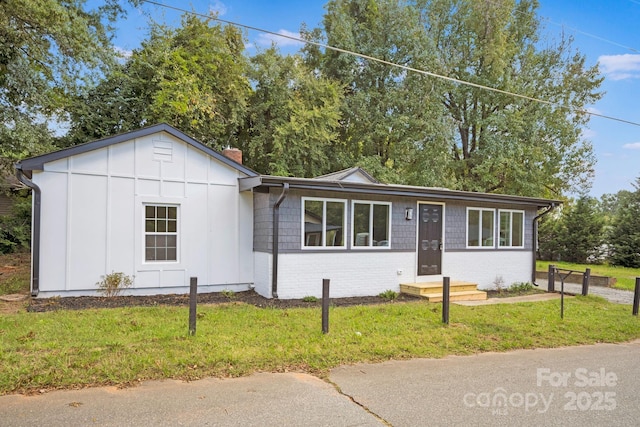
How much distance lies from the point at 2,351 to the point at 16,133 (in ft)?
29.6

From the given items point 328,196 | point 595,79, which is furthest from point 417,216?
point 595,79

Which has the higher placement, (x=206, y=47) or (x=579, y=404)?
(x=206, y=47)

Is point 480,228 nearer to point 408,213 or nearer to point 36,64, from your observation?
point 408,213

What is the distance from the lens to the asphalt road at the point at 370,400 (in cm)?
353

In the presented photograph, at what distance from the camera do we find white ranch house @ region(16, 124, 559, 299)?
858cm

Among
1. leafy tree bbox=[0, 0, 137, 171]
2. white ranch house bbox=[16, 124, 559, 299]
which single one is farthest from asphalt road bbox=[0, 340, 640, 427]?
leafy tree bbox=[0, 0, 137, 171]

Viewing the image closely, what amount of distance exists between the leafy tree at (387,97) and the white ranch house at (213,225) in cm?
1019

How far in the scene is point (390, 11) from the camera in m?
21.8

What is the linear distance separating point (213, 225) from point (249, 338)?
4643mm

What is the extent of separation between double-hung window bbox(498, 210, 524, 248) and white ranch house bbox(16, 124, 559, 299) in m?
1.41

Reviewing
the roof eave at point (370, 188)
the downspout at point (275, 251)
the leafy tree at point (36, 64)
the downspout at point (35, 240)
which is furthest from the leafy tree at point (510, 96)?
the downspout at point (35, 240)

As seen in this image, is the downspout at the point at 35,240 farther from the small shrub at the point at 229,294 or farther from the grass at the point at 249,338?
the small shrub at the point at 229,294

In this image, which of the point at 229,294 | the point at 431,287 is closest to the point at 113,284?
the point at 229,294

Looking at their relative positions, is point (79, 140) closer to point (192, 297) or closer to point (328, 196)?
point (328, 196)
